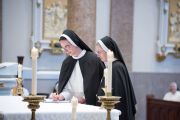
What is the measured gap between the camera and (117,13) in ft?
32.7

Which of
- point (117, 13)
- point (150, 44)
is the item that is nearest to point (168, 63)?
point (150, 44)

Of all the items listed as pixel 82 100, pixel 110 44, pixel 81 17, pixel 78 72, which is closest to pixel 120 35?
pixel 81 17

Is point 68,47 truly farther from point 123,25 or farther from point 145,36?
point 145,36

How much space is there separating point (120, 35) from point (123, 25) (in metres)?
0.41

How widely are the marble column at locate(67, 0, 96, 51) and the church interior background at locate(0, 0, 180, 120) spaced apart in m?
2.09

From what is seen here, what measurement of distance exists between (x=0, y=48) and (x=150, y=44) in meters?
5.70

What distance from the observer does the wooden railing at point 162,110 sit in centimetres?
795

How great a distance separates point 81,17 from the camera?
7258 millimetres

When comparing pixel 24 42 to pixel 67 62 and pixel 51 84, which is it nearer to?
pixel 51 84

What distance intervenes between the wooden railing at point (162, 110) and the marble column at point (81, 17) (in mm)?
3071

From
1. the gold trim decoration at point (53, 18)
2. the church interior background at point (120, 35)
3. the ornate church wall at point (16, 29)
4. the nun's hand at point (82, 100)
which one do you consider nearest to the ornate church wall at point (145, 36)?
the church interior background at point (120, 35)

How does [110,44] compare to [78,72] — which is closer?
[110,44]

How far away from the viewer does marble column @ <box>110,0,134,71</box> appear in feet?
32.6

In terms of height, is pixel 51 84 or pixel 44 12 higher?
pixel 44 12
